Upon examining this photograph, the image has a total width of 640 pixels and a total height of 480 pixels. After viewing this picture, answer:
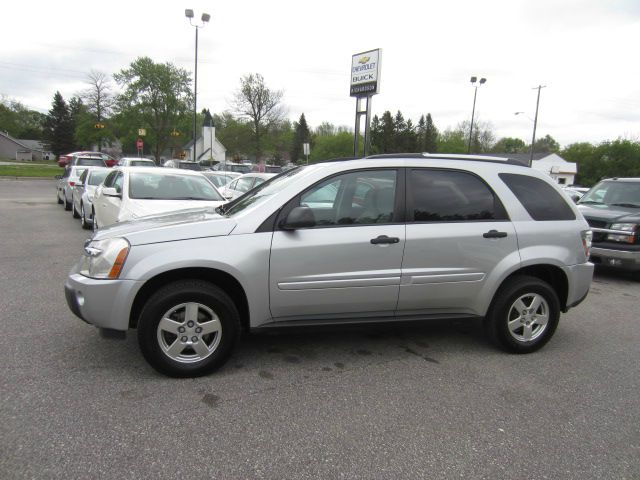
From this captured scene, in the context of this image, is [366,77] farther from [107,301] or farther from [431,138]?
[431,138]

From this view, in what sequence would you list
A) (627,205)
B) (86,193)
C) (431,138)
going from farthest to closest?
1. (431,138)
2. (86,193)
3. (627,205)

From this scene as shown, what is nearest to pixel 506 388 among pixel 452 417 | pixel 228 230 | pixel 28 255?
pixel 452 417

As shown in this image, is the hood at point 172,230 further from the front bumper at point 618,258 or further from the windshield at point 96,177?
the windshield at point 96,177

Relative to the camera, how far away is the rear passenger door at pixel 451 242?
382cm

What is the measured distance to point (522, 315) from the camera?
4152 mm

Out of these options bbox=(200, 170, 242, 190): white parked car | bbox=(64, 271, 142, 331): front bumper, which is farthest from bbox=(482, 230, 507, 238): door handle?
bbox=(200, 170, 242, 190): white parked car

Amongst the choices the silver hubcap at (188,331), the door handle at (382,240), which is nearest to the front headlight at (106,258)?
the silver hubcap at (188,331)

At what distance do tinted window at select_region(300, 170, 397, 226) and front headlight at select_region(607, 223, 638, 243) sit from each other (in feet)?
18.2

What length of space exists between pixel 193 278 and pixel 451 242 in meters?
2.14

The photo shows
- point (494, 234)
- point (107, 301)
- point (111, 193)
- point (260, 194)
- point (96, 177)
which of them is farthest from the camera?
point (96, 177)

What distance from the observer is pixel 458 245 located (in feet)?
12.7

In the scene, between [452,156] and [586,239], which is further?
[586,239]

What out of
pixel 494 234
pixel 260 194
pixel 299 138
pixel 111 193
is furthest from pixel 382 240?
pixel 299 138

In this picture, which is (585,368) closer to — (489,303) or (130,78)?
(489,303)
